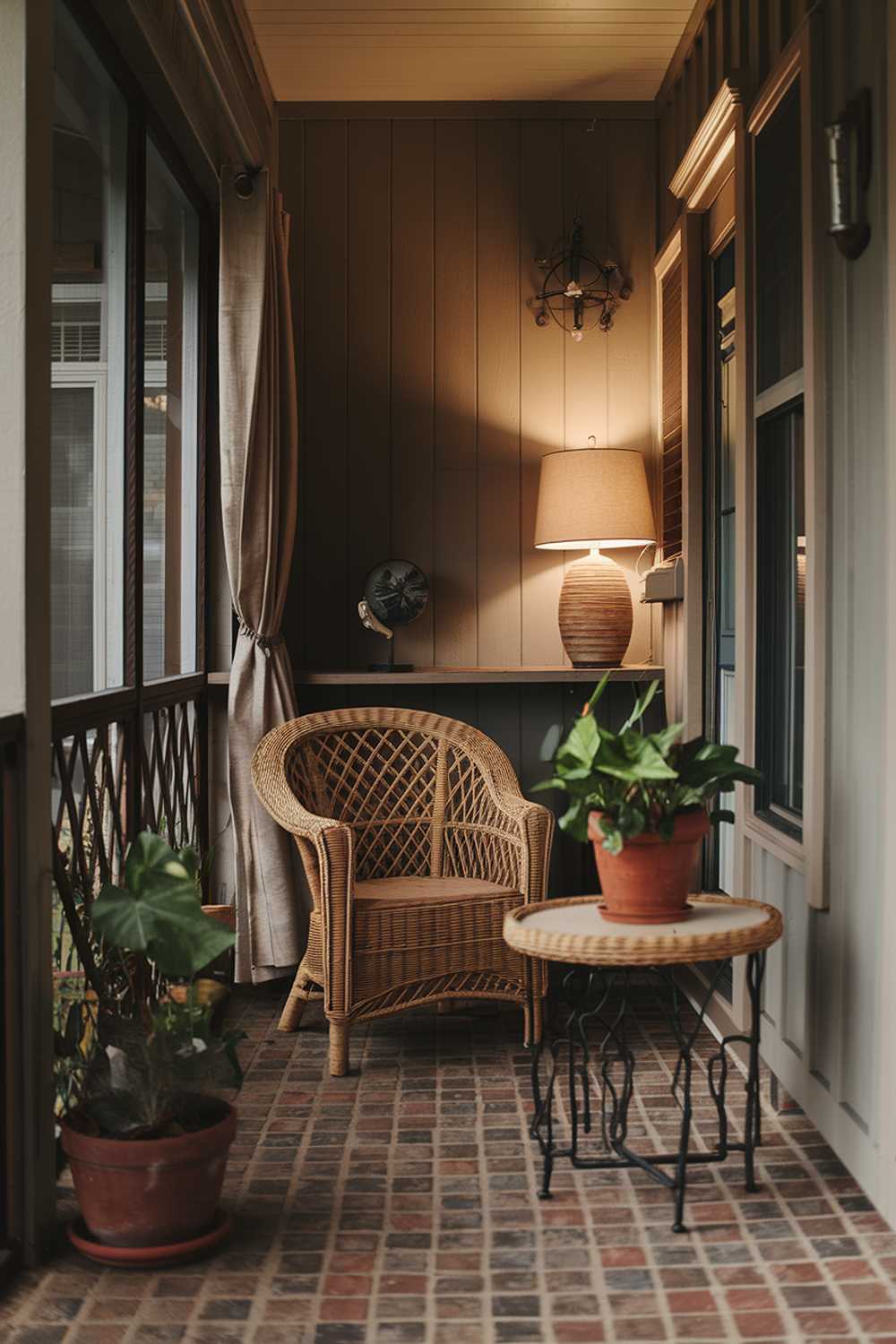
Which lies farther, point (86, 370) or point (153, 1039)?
point (86, 370)

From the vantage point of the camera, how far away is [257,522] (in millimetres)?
3832

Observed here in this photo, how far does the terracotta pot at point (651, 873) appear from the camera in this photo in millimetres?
2408

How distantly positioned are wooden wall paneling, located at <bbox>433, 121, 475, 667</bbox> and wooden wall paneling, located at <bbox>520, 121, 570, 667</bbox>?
0.56ft

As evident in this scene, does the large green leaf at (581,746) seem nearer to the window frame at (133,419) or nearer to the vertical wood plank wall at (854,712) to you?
the vertical wood plank wall at (854,712)

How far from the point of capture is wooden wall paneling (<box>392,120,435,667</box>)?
436 cm

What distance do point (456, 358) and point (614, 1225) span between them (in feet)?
9.56

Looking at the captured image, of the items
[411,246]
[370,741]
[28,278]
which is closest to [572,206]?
[411,246]

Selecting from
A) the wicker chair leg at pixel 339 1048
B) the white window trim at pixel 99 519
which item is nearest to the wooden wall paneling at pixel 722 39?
the white window trim at pixel 99 519

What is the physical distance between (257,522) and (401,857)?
1.10 meters

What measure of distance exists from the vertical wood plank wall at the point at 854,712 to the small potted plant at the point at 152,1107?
1.19m

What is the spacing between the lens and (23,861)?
2.18 metres

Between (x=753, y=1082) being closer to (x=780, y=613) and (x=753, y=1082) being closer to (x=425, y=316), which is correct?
(x=780, y=613)

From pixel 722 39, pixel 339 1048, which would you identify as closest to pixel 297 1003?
pixel 339 1048

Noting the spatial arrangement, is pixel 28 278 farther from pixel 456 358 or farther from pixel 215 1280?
pixel 456 358
